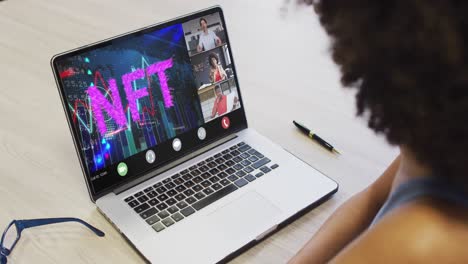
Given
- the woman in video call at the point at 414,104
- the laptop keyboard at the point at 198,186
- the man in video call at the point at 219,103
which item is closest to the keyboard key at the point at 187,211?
the laptop keyboard at the point at 198,186

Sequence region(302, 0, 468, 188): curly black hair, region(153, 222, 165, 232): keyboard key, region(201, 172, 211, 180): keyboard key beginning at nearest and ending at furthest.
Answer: region(302, 0, 468, 188): curly black hair, region(153, 222, 165, 232): keyboard key, region(201, 172, 211, 180): keyboard key

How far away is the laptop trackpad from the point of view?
769 mm

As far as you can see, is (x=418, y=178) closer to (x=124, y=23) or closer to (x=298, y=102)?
(x=298, y=102)

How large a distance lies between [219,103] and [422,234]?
0.54 m

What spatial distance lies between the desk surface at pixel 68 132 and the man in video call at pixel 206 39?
15 centimetres

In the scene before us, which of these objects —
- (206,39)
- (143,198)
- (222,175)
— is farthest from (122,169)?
(206,39)

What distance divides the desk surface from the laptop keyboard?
0.20 feet

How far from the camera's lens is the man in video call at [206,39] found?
91 cm

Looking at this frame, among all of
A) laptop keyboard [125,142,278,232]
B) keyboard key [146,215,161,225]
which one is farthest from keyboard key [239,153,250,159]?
keyboard key [146,215,161,225]

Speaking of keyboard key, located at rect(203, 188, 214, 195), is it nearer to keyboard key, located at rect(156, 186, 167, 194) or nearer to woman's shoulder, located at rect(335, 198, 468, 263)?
keyboard key, located at rect(156, 186, 167, 194)

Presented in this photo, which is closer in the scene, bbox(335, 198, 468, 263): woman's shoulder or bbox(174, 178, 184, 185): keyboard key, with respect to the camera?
bbox(335, 198, 468, 263): woman's shoulder

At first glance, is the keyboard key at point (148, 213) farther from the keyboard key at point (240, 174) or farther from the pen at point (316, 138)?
the pen at point (316, 138)

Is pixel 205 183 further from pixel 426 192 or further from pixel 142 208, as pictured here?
pixel 426 192

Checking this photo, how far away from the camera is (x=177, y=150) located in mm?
897
